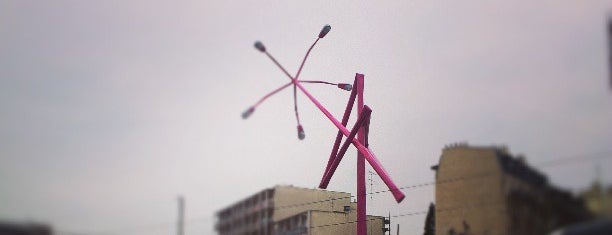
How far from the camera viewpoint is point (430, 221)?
54.5 ft

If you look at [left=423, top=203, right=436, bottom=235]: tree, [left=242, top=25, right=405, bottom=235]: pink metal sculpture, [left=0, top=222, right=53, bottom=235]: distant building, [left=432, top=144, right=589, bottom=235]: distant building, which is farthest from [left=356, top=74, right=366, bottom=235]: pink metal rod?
[left=0, top=222, right=53, bottom=235]: distant building

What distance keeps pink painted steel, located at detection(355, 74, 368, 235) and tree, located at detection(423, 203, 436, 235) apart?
182 centimetres

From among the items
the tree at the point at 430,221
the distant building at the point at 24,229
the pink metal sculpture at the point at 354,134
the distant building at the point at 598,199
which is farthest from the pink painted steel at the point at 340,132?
the distant building at the point at 24,229

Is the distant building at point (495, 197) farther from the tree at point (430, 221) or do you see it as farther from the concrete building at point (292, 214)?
the concrete building at point (292, 214)

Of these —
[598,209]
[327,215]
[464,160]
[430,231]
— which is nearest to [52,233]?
[327,215]

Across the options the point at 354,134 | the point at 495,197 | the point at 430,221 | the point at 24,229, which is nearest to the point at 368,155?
the point at 354,134

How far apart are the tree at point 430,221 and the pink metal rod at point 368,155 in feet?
5.81

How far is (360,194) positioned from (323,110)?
3.07m

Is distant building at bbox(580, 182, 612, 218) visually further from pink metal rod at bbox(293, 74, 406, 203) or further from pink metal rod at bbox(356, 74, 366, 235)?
pink metal rod at bbox(356, 74, 366, 235)

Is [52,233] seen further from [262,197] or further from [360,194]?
[262,197]

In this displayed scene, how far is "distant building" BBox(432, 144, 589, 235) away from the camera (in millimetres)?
10180

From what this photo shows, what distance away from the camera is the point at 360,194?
16.7 m

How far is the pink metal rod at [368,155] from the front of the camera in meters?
14.7

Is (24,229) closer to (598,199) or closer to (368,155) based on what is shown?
(368,155)
